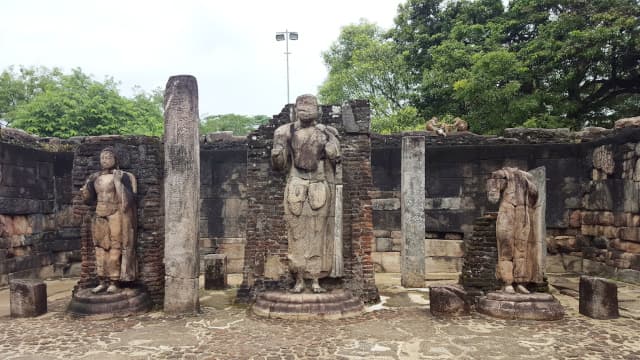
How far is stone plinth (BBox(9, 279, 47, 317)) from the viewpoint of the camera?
637 centimetres

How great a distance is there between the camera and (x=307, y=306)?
19.8 ft

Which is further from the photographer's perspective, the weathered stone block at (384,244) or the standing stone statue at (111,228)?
the weathered stone block at (384,244)

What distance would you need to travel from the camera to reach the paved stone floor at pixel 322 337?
15.5ft

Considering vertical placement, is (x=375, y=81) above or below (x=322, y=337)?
above

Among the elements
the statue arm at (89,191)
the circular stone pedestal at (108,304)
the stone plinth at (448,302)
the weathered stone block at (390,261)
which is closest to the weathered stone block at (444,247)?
the weathered stone block at (390,261)

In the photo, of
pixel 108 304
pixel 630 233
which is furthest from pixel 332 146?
pixel 630 233

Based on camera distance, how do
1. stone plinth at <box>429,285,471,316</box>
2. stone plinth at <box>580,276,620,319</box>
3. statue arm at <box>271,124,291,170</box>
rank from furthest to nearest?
1. statue arm at <box>271,124,291,170</box>
2. stone plinth at <box>429,285,471,316</box>
3. stone plinth at <box>580,276,620,319</box>

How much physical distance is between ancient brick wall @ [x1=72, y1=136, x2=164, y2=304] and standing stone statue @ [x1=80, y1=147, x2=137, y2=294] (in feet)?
0.64

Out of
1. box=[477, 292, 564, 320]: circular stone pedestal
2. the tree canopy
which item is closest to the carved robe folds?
box=[477, 292, 564, 320]: circular stone pedestal

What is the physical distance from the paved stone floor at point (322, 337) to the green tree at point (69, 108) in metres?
12.3

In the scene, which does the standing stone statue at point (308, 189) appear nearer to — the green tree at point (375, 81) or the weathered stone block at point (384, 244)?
the weathered stone block at point (384, 244)

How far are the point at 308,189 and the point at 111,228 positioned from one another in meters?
3.06

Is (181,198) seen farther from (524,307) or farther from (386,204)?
(386,204)

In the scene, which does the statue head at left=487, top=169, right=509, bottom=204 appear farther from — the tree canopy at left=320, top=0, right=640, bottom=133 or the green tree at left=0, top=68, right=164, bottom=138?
the green tree at left=0, top=68, right=164, bottom=138
